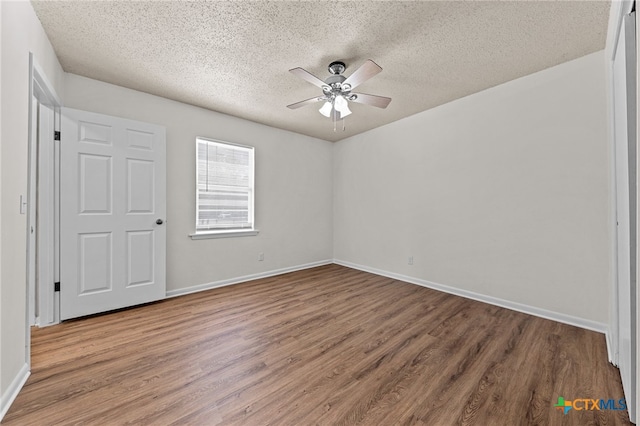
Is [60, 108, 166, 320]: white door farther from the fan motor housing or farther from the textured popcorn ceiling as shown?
the fan motor housing

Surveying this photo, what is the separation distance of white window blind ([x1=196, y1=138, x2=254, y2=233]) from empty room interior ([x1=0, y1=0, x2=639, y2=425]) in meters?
0.03

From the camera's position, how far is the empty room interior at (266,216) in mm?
1567

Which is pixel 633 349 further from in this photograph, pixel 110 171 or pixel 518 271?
pixel 110 171

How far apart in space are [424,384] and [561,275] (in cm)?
205

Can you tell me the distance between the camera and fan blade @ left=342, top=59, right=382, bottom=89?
6.68 ft

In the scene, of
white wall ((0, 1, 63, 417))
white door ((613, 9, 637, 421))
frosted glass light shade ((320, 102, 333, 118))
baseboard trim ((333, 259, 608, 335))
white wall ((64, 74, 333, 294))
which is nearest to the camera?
white door ((613, 9, 637, 421))

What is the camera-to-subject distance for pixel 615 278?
1.86 meters

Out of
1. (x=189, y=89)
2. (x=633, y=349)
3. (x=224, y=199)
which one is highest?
(x=189, y=89)

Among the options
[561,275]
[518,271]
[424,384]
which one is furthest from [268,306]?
[561,275]

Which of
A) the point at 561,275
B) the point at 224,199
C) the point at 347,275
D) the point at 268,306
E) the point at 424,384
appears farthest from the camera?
the point at 347,275

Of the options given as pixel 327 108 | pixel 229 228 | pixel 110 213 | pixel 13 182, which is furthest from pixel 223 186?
pixel 13 182

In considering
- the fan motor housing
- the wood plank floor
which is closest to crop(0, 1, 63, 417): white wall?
the wood plank floor

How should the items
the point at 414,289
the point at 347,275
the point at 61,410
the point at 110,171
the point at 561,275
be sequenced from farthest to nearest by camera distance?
1. the point at 347,275
2. the point at 414,289
3. the point at 110,171
4. the point at 561,275
5. the point at 61,410

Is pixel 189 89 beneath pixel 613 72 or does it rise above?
above
